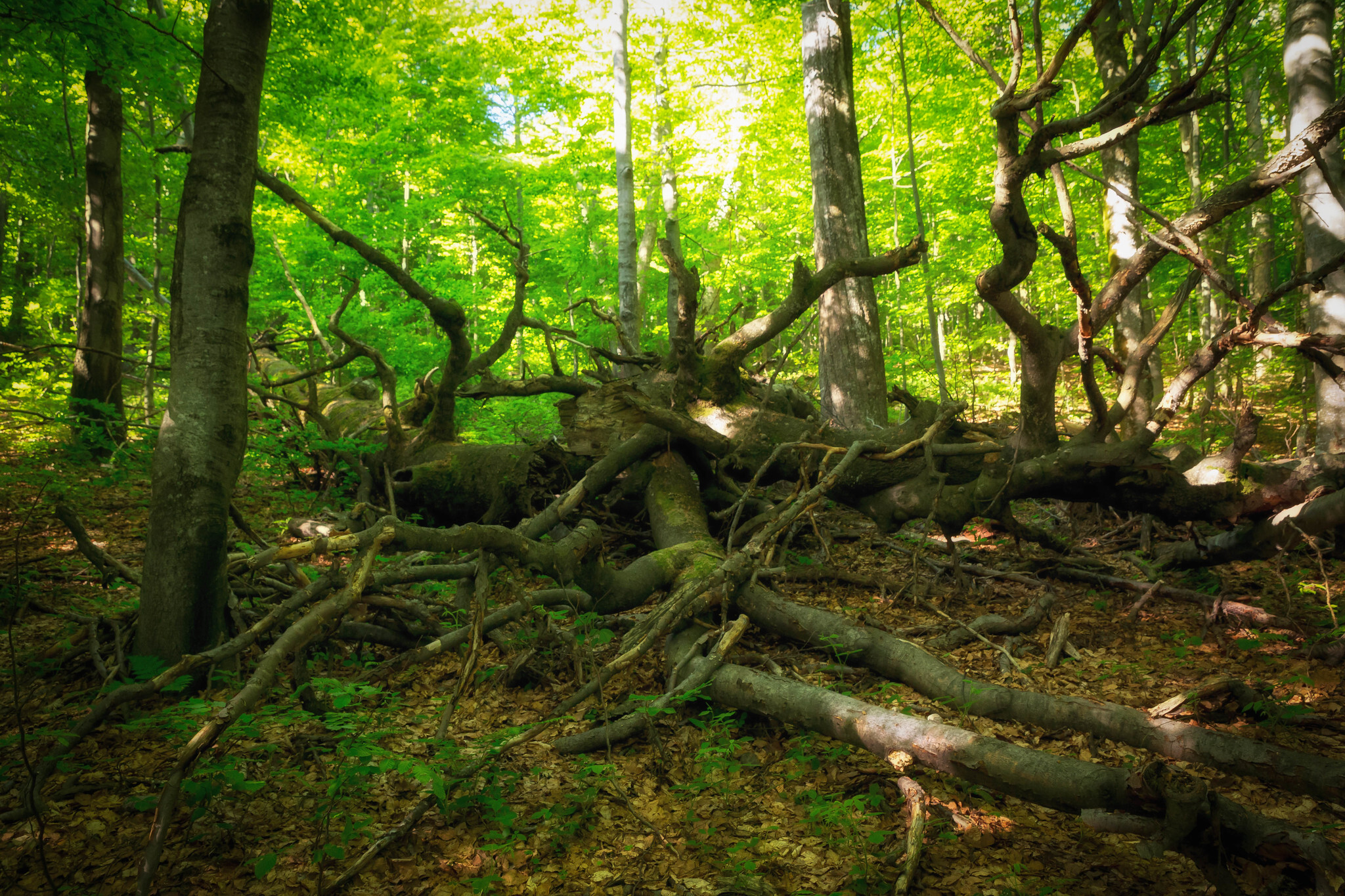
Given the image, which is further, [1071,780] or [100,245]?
[100,245]

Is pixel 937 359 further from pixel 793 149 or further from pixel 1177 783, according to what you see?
pixel 1177 783

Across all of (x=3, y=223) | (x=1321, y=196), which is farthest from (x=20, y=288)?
(x=1321, y=196)

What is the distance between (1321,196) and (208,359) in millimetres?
9488

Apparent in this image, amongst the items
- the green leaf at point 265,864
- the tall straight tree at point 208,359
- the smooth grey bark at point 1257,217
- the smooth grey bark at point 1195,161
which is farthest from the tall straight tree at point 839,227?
the green leaf at point 265,864

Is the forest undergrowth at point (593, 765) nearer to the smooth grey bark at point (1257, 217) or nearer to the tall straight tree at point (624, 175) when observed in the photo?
the smooth grey bark at point (1257, 217)

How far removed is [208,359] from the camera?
12.3ft

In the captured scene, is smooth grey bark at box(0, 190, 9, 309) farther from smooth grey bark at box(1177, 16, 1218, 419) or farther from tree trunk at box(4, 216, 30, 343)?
smooth grey bark at box(1177, 16, 1218, 419)

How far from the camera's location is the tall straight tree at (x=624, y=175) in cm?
1201

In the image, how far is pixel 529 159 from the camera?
15117 millimetres

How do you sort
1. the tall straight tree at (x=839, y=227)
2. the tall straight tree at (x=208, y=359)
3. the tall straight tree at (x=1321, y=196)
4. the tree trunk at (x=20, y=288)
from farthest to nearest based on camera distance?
the tree trunk at (x=20, y=288)
the tall straight tree at (x=839, y=227)
the tall straight tree at (x=1321, y=196)
the tall straight tree at (x=208, y=359)

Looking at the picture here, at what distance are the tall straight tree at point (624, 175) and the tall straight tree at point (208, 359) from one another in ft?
25.7

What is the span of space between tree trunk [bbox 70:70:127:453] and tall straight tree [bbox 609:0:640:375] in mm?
6987

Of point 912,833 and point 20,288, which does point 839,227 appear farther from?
point 20,288

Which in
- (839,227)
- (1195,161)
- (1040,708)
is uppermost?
(1195,161)
